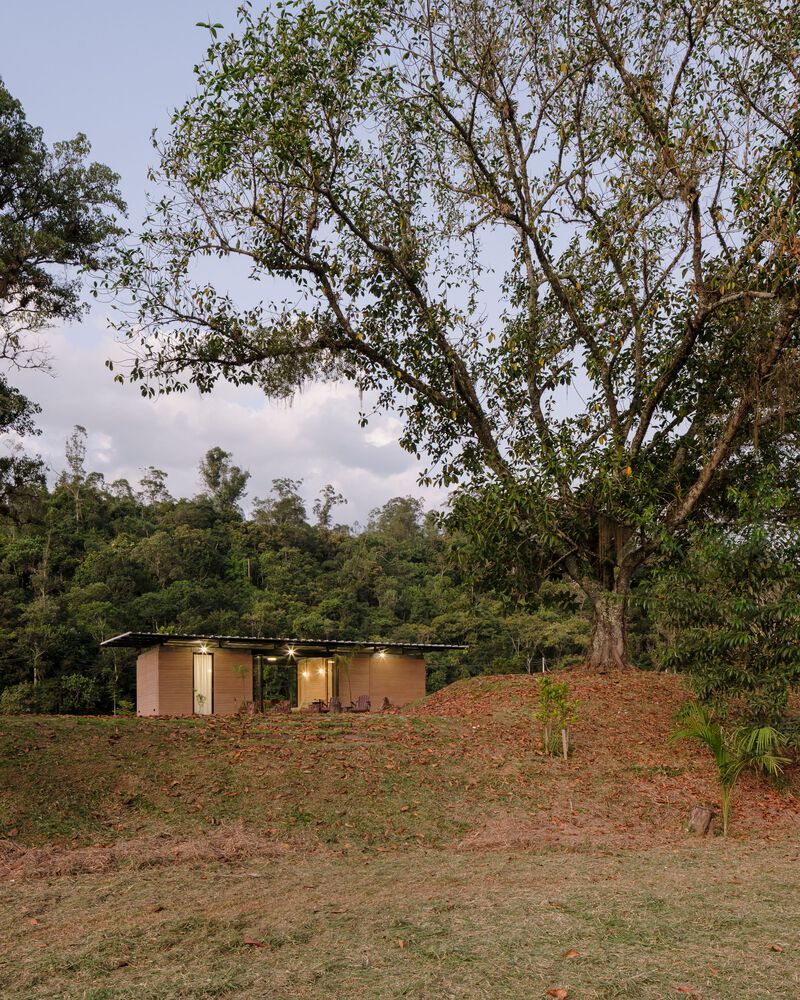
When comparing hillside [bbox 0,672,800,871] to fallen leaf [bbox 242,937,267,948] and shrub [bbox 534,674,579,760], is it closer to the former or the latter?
shrub [bbox 534,674,579,760]

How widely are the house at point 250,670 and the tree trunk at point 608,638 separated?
873cm

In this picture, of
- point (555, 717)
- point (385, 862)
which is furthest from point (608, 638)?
point (385, 862)

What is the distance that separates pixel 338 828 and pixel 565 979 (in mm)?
4610

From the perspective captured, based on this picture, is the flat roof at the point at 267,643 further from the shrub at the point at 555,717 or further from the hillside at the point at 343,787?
the shrub at the point at 555,717

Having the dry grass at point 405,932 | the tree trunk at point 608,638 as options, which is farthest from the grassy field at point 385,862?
the tree trunk at point 608,638

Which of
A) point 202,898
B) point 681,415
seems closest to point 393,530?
point 681,415

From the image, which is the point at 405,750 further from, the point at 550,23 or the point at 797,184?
the point at 550,23

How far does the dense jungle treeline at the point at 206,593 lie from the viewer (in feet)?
110

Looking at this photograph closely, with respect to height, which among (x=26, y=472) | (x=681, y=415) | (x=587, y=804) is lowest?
(x=587, y=804)

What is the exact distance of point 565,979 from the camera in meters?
3.83

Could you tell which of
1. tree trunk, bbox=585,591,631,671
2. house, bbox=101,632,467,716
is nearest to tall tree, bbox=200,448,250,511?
house, bbox=101,632,467,716

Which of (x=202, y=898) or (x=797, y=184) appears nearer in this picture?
(x=202, y=898)

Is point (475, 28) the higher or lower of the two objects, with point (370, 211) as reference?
higher

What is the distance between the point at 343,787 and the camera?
9125 millimetres
